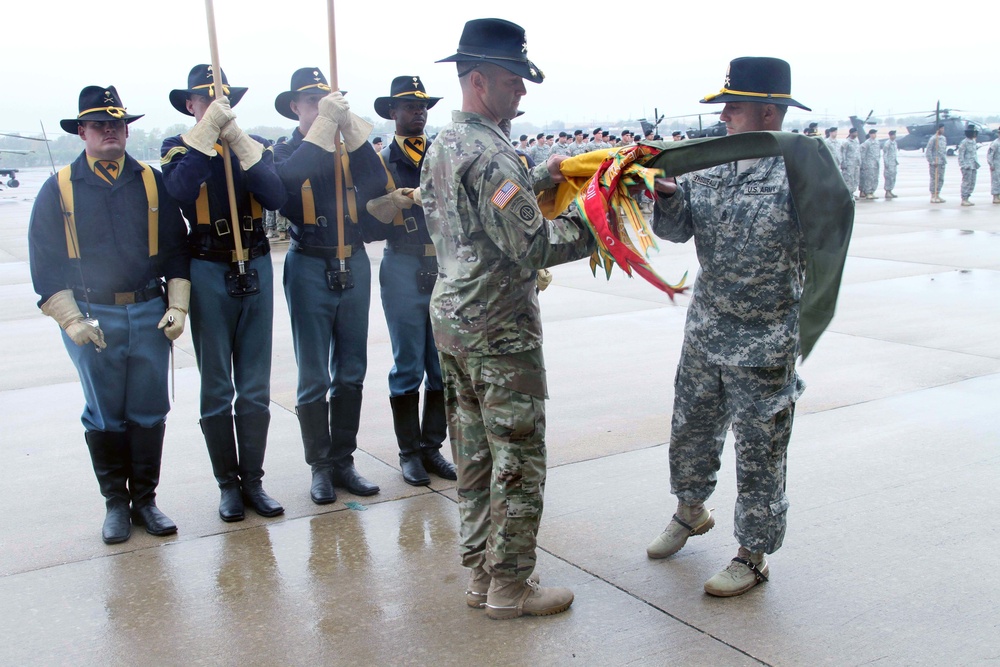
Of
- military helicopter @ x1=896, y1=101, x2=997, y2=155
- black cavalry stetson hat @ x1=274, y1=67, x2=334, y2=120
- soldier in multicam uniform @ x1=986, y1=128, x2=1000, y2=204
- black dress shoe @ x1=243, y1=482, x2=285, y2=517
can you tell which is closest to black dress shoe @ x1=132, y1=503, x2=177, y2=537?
black dress shoe @ x1=243, y1=482, x2=285, y2=517

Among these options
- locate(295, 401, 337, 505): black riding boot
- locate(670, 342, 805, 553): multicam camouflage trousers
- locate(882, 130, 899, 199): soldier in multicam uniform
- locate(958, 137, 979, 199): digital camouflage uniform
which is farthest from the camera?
locate(882, 130, 899, 199): soldier in multicam uniform

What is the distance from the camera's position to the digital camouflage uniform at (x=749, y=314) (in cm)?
325

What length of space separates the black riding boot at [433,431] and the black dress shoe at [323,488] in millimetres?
526

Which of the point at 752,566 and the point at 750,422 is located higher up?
the point at 750,422

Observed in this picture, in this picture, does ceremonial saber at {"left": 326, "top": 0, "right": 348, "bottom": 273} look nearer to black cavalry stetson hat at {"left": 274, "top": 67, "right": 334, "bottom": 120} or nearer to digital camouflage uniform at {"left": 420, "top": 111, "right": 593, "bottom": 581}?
black cavalry stetson hat at {"left": 274, "top": 67, "right": 334, "bottom": 120}

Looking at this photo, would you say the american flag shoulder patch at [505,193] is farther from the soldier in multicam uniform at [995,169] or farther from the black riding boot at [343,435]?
the soldier in multicam uniform at [995,169]

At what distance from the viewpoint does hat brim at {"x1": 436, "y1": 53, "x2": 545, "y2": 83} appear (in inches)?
120

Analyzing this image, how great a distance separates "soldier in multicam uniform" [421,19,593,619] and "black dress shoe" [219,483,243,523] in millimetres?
1368

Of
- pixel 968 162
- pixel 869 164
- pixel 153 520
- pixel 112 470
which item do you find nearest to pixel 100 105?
pixel 112 470

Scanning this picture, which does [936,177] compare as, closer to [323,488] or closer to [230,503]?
[323,488]

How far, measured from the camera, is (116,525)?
4.04m

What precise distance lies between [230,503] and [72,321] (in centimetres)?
109

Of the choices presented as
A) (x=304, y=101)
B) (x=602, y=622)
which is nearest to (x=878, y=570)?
(x=602, y=622)

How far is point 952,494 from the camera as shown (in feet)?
13.9
